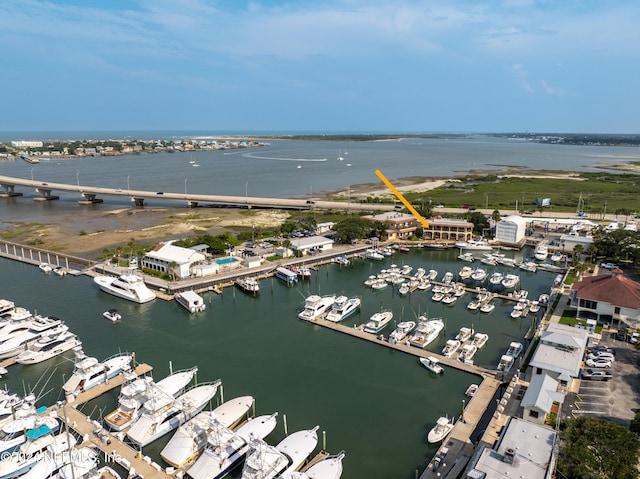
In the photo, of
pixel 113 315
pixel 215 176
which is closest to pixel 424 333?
pixel 113 315

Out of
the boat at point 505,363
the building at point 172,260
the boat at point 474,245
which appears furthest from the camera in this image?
the boat at point 474,245

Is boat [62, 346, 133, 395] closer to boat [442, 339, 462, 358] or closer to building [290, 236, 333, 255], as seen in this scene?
boat [442, 339, 462, 358]

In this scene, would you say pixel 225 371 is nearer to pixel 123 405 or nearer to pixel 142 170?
pixel 123 405

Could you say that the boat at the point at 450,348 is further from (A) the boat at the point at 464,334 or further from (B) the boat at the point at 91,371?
(B) the boat at the point at 91,371

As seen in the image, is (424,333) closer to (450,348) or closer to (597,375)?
(450,348)

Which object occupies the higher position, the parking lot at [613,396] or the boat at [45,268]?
the parking lot at [613,396]

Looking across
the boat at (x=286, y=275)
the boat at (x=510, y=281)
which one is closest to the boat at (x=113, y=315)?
the boat at (x=286, y=275)
